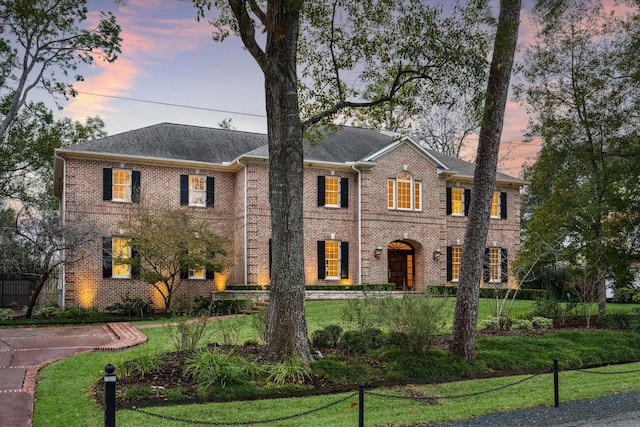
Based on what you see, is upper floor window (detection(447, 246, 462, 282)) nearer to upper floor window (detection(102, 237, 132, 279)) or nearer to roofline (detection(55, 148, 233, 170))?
roofline (detection(55, 148, 233, 170))

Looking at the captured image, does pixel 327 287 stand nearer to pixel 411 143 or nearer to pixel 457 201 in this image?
pixel 411 143

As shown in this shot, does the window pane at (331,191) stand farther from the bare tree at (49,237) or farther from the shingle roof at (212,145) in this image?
the bare tree at (49,237)

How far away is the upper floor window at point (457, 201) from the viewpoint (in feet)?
98.2

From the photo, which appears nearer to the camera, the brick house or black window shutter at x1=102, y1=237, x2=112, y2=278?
black window shutter at x1=102, y1=237, x2=112, y2=278

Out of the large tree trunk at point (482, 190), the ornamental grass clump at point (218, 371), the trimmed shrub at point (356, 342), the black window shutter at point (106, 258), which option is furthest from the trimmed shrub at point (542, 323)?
the black window shutter at point (106, 258)

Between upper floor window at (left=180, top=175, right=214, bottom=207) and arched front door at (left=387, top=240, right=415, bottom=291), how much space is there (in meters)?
9.42

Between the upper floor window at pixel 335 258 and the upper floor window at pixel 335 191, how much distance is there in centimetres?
176

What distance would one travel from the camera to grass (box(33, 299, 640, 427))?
24.8ft

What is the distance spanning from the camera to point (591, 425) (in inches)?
302

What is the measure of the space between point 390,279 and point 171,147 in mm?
12421

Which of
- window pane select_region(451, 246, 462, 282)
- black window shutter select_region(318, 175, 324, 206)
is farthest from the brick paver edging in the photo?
window pane select_region(451, 246, 462, 282)

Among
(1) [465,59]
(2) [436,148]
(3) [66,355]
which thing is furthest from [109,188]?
(2) [436,148]

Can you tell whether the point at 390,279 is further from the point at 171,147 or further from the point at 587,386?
the point at 587,386

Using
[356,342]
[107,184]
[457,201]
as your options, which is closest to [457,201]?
[457,201]
